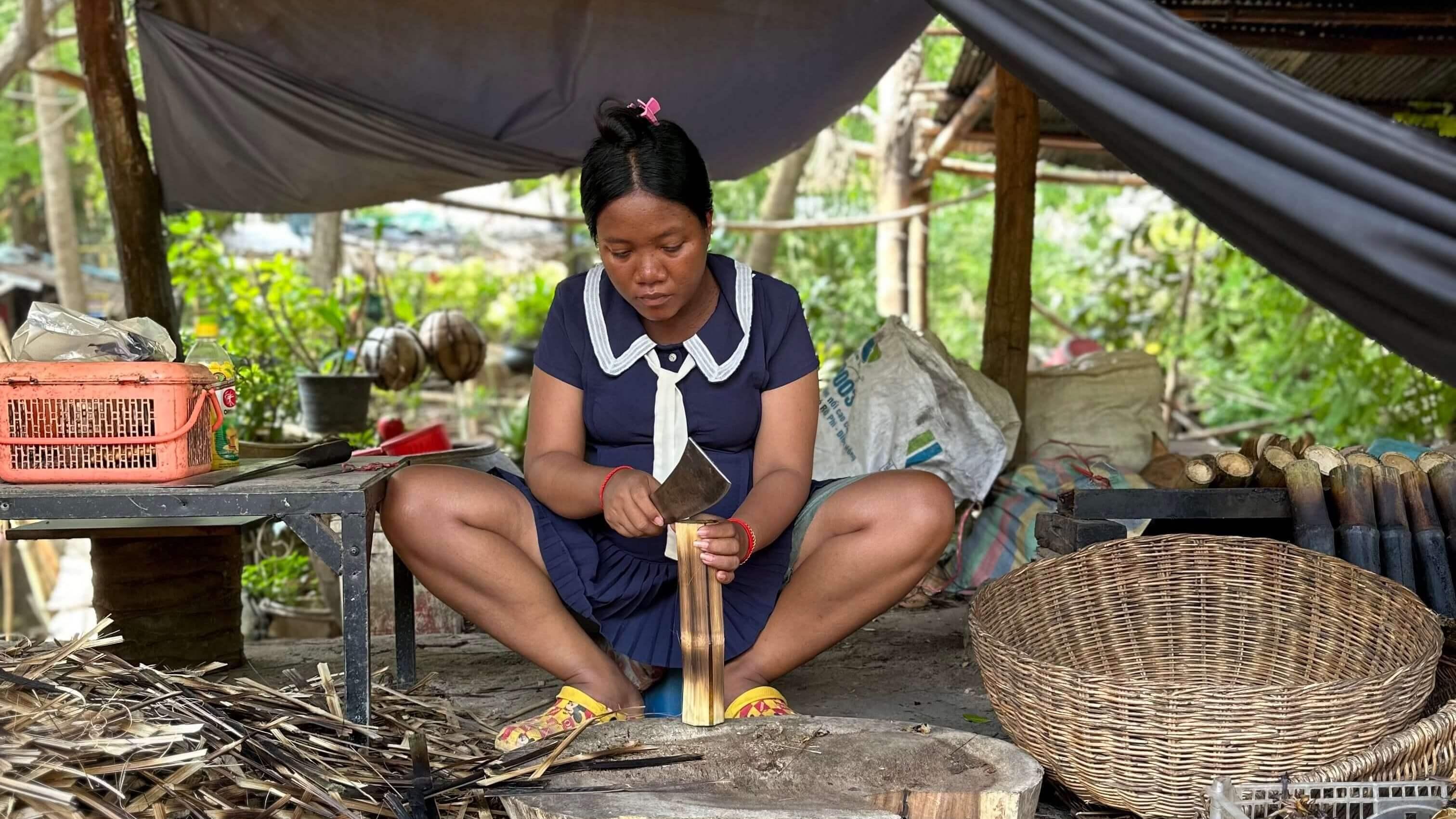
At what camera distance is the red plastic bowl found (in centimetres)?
382

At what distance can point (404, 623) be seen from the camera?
106 inches

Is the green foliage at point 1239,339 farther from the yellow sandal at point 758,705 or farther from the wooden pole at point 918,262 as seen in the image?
the yellow sandal at point 758,705

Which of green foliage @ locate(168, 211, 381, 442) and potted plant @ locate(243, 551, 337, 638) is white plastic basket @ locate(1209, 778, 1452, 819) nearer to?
potted plant @ locate(243, 551, 337, 638)

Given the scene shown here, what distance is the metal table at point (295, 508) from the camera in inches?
78.5

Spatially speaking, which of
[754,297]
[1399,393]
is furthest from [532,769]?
[1399,393]

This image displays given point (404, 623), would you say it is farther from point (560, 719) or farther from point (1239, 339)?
point (1239, 339)

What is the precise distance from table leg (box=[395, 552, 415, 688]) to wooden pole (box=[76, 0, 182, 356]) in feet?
5.44

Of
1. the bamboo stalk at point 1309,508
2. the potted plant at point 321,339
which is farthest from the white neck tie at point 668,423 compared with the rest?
the potted plant at point 321,339

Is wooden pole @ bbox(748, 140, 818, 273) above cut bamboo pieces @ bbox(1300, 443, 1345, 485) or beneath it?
above

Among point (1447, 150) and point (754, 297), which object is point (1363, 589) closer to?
point (1447, 150)

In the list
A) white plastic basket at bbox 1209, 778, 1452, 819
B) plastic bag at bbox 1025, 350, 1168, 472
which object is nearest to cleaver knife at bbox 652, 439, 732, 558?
white plastic basket at bbox 1209, 778, 1452, 819

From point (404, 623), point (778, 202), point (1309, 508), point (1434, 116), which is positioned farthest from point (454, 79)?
point (778, 202)

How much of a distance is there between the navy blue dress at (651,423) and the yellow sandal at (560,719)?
0.44 ft

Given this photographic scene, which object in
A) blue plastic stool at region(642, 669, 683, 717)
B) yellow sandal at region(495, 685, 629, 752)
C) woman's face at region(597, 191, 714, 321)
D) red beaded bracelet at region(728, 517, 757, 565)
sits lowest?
blue plastic stool at region(642, 669, 683, 717)
